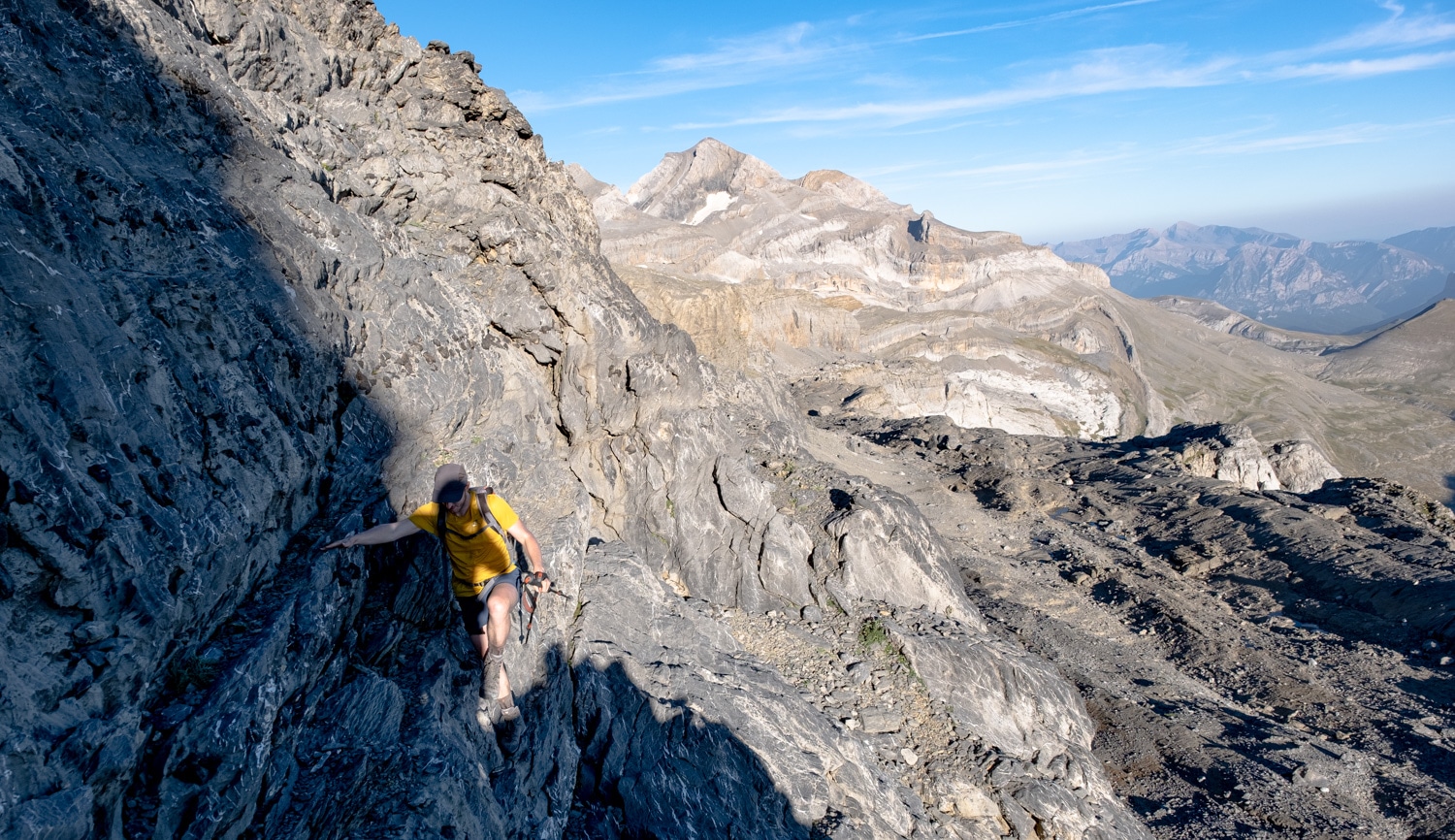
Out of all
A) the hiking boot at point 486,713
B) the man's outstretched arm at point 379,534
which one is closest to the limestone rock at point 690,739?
the hiking boot at point 486,713

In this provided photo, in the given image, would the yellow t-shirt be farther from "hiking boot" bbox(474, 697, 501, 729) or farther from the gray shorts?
"hiking boot" bbox(474, 697, 501, 729)

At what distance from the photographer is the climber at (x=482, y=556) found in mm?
5590

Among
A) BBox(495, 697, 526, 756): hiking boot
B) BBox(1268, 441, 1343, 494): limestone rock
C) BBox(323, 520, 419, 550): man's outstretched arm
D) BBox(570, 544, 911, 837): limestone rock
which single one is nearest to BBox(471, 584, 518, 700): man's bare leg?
BBox(495, 697, 526, 756): hiking boot

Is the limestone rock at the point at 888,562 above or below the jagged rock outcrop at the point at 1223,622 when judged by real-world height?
above

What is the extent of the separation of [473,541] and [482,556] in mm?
172

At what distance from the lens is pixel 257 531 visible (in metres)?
5.36

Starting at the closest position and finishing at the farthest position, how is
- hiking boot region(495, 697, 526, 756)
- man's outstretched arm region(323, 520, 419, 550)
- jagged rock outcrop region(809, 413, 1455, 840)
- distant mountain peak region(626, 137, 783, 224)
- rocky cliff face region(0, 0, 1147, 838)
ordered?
rocky cliff face region(0, 0, 1147, 838) < man's outstretched arm region(323, 520, 419, 550) < hiking boot region(495, 697, 526, 756) < jagged rock outcrop region(809, 413, 1455, 840) < distant mountain peak region(626, 137, 783, 224)

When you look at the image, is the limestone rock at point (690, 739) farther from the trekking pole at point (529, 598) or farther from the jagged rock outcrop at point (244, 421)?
the trekking pole at point (529, 598)

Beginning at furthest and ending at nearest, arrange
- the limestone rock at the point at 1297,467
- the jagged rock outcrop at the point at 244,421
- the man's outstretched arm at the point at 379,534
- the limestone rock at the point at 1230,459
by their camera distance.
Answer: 1. the limestone rock at the point at 1297,467
2. the limestone rock at the point at 1230,459
3. the man's outstretched arm at the point at 379,534
4. the jagged rock outcrop at the point at 244,421

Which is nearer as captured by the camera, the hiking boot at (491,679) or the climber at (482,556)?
the climber at (482,556)

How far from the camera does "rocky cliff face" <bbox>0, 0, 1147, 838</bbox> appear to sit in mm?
4129

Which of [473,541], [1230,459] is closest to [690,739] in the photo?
[473,541]

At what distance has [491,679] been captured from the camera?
20.8ft

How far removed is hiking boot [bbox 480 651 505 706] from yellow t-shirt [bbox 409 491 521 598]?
2.12ft
